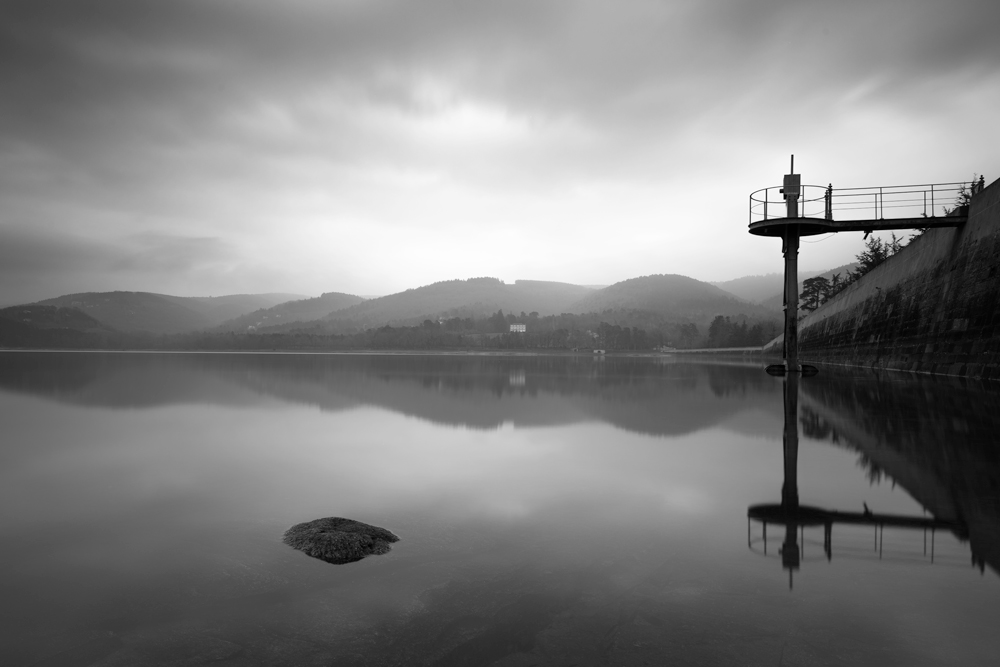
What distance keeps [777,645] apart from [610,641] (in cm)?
90

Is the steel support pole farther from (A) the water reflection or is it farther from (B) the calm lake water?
(B) the calm lake water

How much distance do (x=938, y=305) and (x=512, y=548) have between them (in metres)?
23.8

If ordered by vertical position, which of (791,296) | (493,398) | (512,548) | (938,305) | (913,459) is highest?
(791,296)

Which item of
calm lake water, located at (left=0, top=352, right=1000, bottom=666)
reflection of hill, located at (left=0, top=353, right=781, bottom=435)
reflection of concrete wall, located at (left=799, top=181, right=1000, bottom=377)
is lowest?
reflection of hill, located at (left=0, top=353, right=781, bottom=435)

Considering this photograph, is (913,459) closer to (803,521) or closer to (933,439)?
(933,439)

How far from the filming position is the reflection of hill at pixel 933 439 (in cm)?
578

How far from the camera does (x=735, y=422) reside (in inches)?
509

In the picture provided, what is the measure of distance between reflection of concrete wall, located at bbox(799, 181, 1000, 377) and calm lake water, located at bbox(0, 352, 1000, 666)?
10.4m

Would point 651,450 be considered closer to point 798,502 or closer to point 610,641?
point 798,502

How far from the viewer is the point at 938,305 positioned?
22188 mm

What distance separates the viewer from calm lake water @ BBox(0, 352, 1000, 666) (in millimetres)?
3365

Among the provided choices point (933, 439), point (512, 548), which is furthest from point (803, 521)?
point (933, 439)

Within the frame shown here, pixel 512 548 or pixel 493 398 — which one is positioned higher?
pixel 512 548

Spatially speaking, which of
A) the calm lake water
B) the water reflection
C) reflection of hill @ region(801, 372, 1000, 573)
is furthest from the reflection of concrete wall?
the calm lake water
